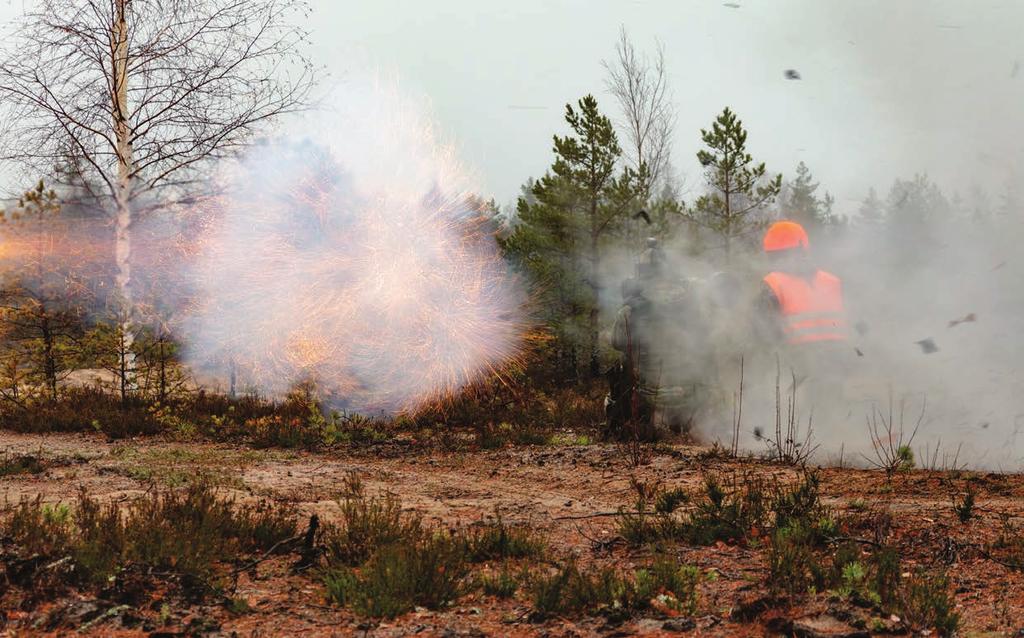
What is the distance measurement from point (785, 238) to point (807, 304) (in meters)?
1.18

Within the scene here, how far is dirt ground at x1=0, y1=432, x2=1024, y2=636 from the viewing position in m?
3.64

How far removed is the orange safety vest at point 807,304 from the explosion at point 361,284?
18.3 ft

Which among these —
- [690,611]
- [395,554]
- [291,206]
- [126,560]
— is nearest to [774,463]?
[690,611]

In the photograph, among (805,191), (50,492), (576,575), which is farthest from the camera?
(805,191)

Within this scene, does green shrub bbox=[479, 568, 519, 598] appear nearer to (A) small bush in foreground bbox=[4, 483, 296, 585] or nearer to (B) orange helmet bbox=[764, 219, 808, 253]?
(A) small bush in foreground bbox=[4, 483, 296, 585]

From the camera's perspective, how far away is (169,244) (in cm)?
1474

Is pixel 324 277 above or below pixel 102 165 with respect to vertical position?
below

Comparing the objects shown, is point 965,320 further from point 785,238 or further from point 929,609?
point 929,609

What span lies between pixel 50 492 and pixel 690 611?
6.17 m

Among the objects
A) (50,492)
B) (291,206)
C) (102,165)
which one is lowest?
(50,492)

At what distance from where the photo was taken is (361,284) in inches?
490

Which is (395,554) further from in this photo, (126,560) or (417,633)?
(126,560)

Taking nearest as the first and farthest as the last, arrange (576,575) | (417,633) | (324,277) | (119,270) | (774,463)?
(417,633) < (576,575) < (774,463) < (324,277) < (119,270)

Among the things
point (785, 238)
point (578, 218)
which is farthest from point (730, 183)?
point (785, 238)
